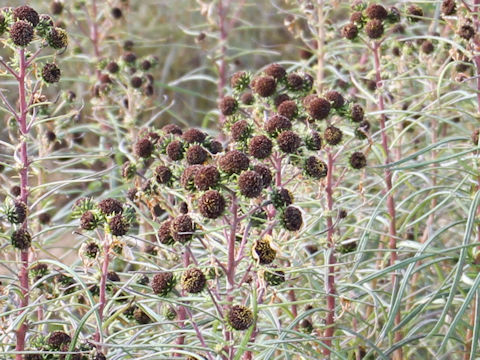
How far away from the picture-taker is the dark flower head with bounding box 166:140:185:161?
1.58m

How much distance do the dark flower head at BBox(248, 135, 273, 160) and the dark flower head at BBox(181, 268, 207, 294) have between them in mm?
274

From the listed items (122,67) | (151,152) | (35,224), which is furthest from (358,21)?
(35,224)

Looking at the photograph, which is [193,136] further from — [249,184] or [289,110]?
[249,184]

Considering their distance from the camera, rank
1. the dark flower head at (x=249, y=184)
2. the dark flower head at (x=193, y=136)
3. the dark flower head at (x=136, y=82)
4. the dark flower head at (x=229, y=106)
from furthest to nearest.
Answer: the dark flower head at (x=136, y=82)
the dark flower head at (x=229, y=106)
the dark flower head at (x=193, y=136)
the dark flower head at (x=249, y=184)

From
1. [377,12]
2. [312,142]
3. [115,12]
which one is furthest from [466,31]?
[115,12]

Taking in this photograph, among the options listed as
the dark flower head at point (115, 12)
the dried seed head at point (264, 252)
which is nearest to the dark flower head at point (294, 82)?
the dried seed head at point (264, 252)

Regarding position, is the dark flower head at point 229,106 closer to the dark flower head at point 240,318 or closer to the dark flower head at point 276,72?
the dark flower head at point 276,72

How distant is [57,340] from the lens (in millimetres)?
1479

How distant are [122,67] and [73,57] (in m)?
0.77

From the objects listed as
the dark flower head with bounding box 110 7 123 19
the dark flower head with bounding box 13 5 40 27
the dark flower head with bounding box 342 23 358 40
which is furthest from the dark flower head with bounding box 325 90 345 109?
the dark flower head with bounding box 110 7 123 19

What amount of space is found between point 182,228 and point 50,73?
52 centimetres

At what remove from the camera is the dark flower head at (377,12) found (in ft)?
6.61

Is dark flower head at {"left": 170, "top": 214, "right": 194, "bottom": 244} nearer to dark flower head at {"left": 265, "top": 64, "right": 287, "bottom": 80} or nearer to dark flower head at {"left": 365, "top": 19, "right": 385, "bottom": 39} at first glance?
dark flower head at {"left": 265, "top": 64, "right": 287, "bottom": 80}

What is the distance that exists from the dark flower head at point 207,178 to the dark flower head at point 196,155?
149mm
